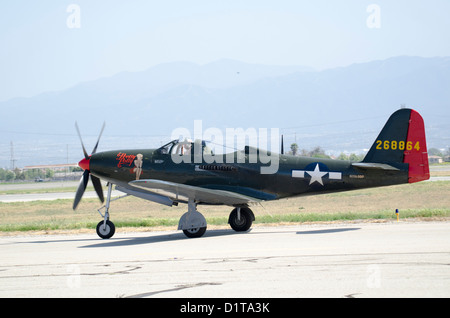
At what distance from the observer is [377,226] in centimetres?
2002

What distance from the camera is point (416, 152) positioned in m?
19.0

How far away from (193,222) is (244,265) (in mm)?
6591

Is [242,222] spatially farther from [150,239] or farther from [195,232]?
[150,239]

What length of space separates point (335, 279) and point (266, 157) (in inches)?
394

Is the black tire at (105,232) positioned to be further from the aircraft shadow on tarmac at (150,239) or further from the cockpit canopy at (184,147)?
the cockpit canopy at (184,147)

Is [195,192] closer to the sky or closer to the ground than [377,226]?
closer to the sky

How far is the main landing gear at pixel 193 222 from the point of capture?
18844mm

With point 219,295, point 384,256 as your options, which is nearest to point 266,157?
point 384,256

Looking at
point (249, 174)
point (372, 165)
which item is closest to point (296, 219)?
point (249, 174)

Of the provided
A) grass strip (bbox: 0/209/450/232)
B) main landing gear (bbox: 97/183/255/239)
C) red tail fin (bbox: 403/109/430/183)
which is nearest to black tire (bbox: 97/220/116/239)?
main landing gear (bbox: 97/183/255/239)

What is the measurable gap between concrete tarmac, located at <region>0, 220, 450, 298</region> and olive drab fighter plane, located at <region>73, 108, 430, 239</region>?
1.27 meters

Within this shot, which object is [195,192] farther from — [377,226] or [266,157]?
[377,226]

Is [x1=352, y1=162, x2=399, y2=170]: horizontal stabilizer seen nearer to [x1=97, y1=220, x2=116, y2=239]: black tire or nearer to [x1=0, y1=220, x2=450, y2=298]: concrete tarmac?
[x1=0, y1=220, x2=450, y2=298]: concrete tarmac
